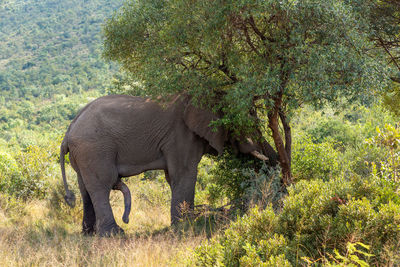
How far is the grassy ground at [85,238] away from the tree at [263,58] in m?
2.86

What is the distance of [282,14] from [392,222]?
427 cm

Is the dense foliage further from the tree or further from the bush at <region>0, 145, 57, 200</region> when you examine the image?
the bush at <region>0, 145, 57, 200</region>

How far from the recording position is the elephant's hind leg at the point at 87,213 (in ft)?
29.1

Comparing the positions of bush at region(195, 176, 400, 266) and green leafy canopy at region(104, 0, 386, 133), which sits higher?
green leafy canopy at region(104, 0, 386, 133)

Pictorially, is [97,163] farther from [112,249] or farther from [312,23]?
[312,23]

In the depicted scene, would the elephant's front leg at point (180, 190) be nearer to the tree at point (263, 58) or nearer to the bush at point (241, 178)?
the bush at point (241, 178)

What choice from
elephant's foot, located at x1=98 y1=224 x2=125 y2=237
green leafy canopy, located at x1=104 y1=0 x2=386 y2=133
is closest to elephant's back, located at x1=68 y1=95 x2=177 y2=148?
green leafy canopy, located at x1=104 y1=0 x2=386 y2=133

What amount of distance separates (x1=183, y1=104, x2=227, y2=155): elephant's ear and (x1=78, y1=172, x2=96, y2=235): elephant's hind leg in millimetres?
2737

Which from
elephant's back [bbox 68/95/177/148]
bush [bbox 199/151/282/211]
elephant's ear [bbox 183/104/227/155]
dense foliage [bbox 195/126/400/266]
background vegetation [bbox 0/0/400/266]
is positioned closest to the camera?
dense foliage [bbox 195/126/400/266]

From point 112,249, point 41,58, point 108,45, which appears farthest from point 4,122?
point 112,249

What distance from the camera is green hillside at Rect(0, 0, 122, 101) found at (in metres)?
92.4

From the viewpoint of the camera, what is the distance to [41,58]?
102 meters

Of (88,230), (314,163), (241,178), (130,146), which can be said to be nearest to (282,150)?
(241,178)

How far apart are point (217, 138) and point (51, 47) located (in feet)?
355
